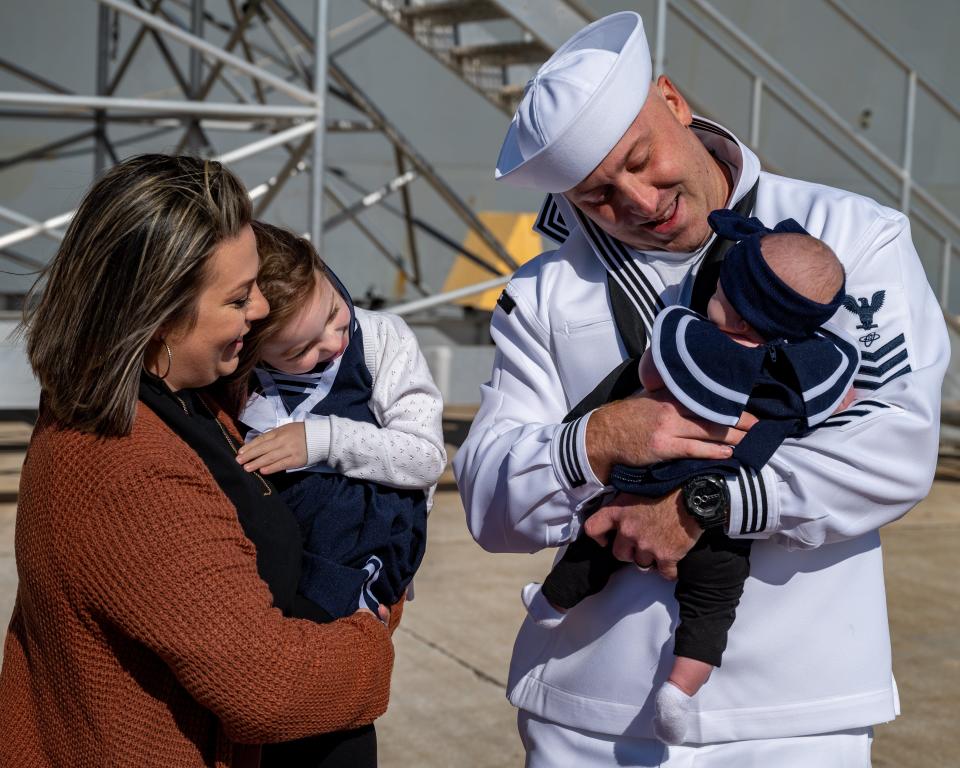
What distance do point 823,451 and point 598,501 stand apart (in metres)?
0.38

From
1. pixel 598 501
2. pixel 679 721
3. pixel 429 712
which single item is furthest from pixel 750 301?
pixel 429 712

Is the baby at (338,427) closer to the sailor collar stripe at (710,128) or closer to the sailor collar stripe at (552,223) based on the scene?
the sailor collar stripe at (552,223)

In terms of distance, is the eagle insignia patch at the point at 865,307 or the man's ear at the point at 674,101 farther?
the man's ear at the point at 674,101

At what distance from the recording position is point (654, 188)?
78.3 inches

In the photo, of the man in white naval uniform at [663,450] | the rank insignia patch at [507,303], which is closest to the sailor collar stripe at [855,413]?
the man in white naval uniform at [663,450]

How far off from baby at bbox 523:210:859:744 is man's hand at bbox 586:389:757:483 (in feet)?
0.06

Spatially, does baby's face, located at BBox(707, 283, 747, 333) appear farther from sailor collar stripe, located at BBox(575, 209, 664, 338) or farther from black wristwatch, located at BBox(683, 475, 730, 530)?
black wristwatch, located at BBox(683, 475, 730, 530)

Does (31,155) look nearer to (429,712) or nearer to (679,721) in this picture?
(429,712)

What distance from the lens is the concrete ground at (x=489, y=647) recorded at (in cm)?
394

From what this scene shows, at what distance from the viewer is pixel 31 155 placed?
9523 millimetres

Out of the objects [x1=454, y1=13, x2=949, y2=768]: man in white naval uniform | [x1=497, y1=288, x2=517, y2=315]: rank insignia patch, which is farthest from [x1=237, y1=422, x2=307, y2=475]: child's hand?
[x1=497, y1=288, x2=517, y2=315]: rank insignia patch

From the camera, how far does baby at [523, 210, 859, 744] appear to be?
1.82m

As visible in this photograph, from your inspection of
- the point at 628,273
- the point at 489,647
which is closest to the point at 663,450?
the point at 628,273

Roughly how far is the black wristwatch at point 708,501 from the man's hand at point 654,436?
5cm
